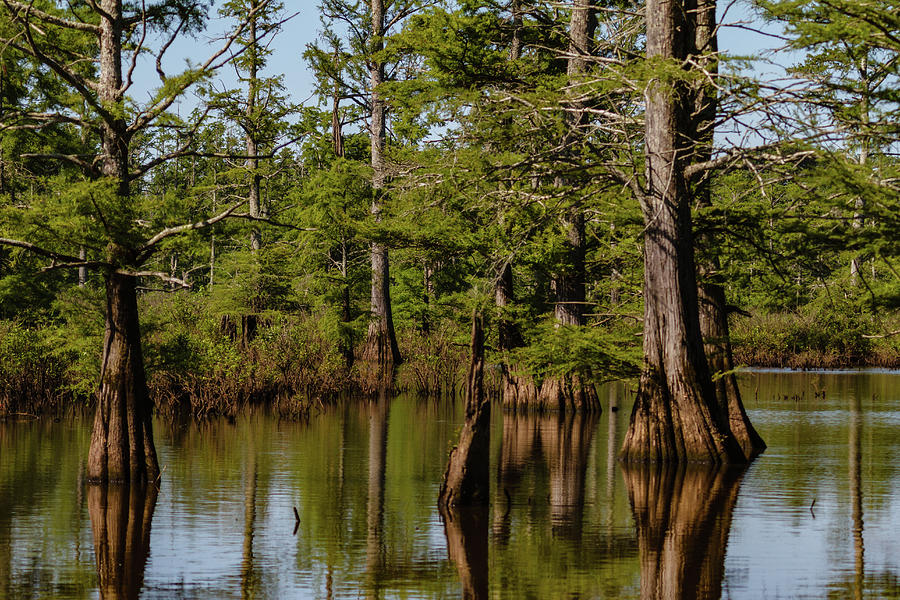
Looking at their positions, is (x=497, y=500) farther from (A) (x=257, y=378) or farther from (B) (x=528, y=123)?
(A) (x=257, y=378)

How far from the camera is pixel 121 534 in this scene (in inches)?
456

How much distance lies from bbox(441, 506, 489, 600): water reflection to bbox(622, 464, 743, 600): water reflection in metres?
1.36

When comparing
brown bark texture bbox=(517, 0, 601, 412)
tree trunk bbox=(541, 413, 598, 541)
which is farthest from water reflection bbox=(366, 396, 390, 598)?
brown bark texture bbox=(517, 0, 601, 412)

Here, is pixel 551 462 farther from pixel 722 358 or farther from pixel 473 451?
pixel 473 451

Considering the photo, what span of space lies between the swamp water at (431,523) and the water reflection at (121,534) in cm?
4

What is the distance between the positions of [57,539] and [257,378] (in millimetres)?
14425

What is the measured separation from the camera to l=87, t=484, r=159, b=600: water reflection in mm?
9566

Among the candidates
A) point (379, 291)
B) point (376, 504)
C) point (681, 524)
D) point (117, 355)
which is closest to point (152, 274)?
point (117, 355)

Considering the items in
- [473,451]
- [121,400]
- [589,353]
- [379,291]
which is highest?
[379,291]

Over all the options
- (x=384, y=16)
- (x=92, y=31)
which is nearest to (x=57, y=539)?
(x=92, y=31)

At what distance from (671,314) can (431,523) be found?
233 inches

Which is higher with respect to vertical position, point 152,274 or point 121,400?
point 152,274

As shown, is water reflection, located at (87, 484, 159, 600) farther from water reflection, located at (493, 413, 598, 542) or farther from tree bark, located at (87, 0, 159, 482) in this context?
water reflection, located at (493, 413, 598, 542)

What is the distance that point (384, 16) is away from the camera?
3559 centimetres
